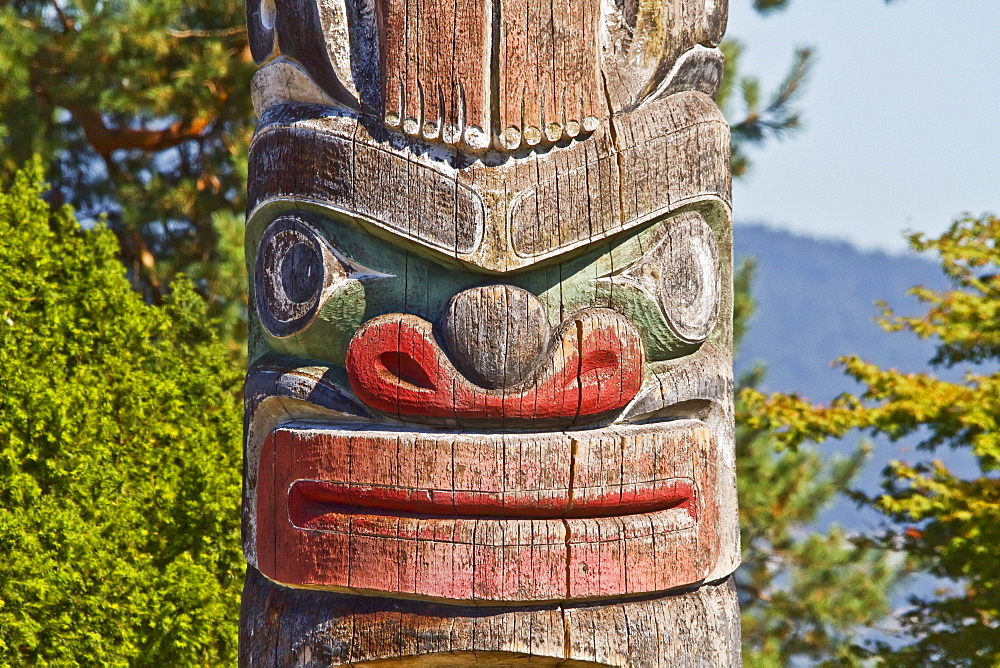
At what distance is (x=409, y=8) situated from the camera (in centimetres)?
328

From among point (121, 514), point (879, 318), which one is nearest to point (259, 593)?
point (121, 514)

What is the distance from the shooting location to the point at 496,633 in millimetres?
3193

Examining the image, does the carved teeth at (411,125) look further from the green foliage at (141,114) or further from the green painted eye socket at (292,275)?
the green foliage at (141,114)

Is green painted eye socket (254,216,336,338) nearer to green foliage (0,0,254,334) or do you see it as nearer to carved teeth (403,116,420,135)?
carved teeth (403,116,420,135)

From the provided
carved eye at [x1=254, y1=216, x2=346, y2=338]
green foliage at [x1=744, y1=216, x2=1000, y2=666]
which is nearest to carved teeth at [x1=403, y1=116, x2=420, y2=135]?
carved eye at [x1=254, y1=216, x2=346, y2=338]

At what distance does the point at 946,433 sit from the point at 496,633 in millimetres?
5235

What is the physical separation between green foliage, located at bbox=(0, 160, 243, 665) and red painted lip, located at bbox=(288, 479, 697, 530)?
9.09ft

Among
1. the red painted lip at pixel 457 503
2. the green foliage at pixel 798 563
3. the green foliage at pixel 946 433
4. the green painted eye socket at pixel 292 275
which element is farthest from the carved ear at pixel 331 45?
the green foliage at pixel 798 563

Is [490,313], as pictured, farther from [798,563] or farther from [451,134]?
[798,563]

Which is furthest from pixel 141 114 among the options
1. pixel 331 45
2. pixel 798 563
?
pixel 798 563

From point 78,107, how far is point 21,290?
3864 millimetres

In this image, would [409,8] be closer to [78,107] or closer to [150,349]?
[150,349]

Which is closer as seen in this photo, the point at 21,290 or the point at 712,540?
the point at 712,540

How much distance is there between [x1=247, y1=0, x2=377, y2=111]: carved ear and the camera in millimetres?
3428
